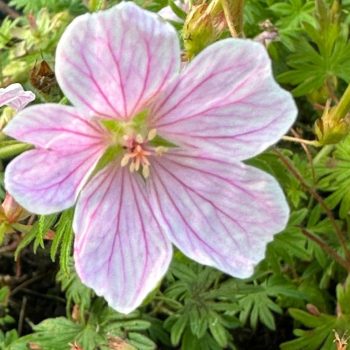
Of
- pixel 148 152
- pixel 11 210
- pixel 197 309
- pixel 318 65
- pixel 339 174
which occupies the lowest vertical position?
pixel 197 309

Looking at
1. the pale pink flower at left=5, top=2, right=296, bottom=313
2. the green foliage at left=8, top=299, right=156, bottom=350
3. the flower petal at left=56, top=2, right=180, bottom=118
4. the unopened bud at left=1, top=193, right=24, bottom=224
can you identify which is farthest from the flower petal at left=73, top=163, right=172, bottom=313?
the green foliage at left=8, top=299, right=156, bottom=350

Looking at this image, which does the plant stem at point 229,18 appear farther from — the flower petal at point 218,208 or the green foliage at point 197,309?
the green foliage at point 197,309

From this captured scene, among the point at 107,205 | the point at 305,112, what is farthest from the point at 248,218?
the point at 305,112

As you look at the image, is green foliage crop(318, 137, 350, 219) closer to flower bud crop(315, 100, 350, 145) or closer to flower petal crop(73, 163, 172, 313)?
flower bud crop(315, 100, 350, 145)

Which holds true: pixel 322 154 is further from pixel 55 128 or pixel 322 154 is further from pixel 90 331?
pixel 55 128

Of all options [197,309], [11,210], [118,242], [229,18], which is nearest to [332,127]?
[229,18]

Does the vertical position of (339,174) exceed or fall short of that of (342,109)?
it falls short

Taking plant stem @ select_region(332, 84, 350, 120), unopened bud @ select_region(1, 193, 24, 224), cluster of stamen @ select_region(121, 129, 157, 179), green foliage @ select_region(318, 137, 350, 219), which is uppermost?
cluster of stamen @ select_region(121, 129, 157, 179)

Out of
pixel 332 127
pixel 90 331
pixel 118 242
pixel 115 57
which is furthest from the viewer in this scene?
pixel 90 331
